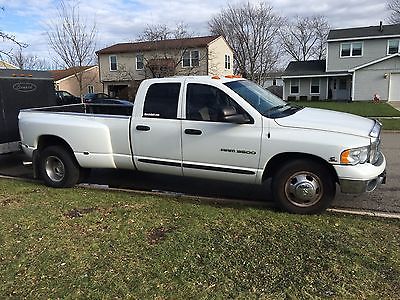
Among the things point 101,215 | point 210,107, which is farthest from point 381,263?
point 101,215

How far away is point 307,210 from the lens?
4.79 metres

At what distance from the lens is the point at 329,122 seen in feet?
15.6

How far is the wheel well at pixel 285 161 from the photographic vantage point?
4.67m

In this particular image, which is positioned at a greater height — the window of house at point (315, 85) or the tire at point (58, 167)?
the window of house at point (315, 85)

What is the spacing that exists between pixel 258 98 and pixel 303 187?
4.81 feet

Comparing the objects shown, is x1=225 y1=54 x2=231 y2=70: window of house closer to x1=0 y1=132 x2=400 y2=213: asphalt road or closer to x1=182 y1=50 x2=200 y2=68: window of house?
x1=182 y1=50 x2=200 y2=68: window of house

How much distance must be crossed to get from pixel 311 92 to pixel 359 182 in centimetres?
3499

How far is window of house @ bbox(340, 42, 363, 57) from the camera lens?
3478 cm

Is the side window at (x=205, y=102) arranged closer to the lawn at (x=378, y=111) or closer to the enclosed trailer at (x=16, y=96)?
the enclosed trailer at (x=16, y=96)

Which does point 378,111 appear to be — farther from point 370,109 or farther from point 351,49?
point 351,49

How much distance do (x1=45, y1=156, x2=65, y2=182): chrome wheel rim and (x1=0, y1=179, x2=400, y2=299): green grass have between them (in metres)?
1.09

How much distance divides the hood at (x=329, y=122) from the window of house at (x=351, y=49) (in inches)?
1318

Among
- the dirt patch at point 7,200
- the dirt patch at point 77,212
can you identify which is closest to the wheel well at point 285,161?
the dirt patch at point 77,212

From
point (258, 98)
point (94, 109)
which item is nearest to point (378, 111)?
point (94, 109)
